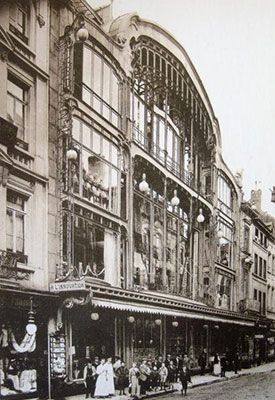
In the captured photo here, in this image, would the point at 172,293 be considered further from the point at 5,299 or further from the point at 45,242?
the point at 5,299

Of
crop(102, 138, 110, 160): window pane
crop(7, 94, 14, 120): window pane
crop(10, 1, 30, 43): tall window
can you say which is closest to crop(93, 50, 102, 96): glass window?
crop(102, 138, 110, 160): window pane

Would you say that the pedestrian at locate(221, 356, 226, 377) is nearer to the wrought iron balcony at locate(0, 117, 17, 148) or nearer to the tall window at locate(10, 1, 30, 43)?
the wrought iron balcony at locate(0, 117, 17, 148)

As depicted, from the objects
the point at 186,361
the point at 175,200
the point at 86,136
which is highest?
the point at 86,136

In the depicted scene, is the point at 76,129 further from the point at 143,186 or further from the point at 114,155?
the point at 143,186

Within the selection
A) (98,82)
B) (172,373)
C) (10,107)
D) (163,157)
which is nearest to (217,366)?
(172,373)

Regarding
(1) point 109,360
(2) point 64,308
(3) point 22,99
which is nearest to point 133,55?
(3) point 22,99

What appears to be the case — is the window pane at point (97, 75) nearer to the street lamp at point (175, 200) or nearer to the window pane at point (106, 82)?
the window pane at point (106, 82)
